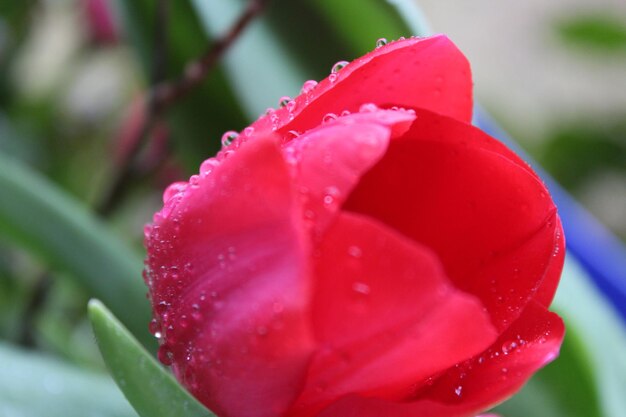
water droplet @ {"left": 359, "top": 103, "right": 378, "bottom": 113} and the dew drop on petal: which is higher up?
water droplet @ {"left": 359, "top": 103, "right": 378, "bottom": 113}

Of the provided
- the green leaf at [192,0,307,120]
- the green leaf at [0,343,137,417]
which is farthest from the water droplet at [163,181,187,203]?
the green leaf at [192,0,307,120]

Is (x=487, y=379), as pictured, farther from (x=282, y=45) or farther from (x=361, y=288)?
(x=282, y=45)

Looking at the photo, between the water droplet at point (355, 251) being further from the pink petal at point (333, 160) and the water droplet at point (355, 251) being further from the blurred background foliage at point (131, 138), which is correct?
the blurred background foliage at point (131, 138)

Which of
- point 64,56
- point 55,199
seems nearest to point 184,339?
point 55,199

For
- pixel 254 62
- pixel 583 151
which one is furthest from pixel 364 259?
pixel 583 151

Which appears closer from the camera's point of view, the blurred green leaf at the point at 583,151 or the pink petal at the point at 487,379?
the pink petal at the point at 487,379

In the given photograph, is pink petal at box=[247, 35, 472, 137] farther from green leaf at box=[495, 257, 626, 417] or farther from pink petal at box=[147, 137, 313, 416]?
green leaf at box=[495, 257, 626, 417]

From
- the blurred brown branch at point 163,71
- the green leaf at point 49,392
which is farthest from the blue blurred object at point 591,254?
the green leaf at point 49,392
